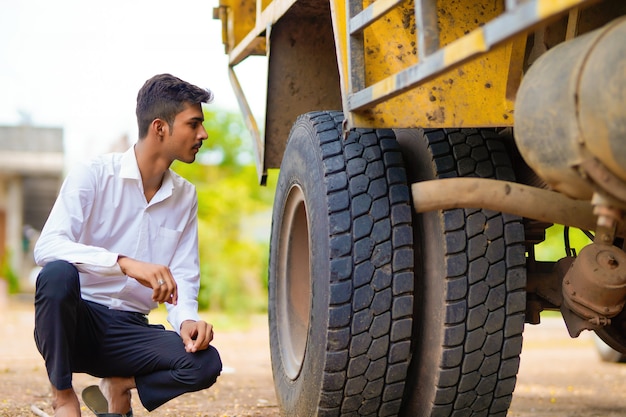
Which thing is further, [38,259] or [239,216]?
[239,216]

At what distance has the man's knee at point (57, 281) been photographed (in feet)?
10.3

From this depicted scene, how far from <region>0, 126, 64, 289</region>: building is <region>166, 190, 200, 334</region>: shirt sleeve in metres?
18.9

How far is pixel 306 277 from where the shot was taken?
391 cm

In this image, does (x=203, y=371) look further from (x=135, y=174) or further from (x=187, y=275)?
(x=135, y=174)

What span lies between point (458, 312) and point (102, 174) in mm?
1438

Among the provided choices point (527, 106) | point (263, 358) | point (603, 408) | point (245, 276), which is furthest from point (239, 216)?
point (527, 106)

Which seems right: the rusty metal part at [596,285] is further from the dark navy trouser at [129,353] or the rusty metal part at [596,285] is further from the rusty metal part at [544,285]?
the dark navy trouser at [129,353]

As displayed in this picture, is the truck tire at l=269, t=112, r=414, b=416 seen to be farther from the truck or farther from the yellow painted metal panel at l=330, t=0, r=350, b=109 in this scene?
the yellow painted metal panel at l=330, t=0, r=350, b=109

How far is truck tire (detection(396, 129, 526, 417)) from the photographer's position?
298 centimetres

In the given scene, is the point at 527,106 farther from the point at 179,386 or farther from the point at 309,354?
the point at 179,386

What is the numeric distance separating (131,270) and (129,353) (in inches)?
16.4

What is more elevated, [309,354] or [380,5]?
[380,5]

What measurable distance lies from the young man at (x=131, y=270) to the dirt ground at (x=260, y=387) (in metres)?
1.03

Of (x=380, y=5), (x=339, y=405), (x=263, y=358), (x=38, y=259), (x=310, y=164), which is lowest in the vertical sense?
(x=263, y=358)
